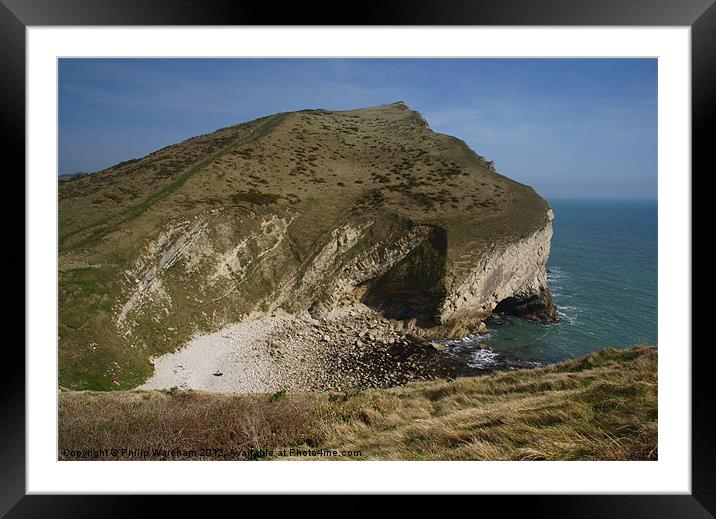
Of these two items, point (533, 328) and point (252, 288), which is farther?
point (533, 328)

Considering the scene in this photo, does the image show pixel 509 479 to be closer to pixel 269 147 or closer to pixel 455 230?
pixel 455 230

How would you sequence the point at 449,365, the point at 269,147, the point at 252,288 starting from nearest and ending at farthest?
the point at 449,365 → the point at 252,288 → the point at 269,147

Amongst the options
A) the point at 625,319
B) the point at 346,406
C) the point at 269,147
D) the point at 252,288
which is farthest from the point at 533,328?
the point at 269,147

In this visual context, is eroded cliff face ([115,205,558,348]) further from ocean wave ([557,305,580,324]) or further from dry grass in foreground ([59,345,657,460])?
dry grass in foreground ([59,345,657,460])

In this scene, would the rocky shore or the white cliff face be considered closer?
the rocky shore

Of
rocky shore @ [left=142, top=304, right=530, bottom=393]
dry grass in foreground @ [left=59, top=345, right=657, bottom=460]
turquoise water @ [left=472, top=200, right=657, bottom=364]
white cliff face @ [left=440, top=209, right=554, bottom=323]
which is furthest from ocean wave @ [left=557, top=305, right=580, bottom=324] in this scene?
dry grass in foreground @ [left=59, top=345, right=657, bottom=460]

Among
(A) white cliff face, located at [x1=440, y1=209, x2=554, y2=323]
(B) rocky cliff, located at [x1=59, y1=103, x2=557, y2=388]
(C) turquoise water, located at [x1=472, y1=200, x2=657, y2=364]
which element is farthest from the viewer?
(A) white cliff face, located at [x1=440, y1=209, x2=554, y2=323]
